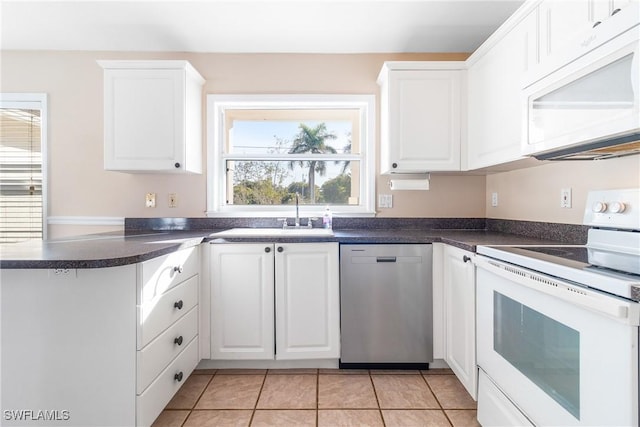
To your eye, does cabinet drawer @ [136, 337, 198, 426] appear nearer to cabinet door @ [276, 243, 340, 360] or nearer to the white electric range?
cabinet door @ [276, 243, 340, 360]

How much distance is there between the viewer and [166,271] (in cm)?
158

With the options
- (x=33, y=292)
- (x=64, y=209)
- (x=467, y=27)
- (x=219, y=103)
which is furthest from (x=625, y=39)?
(x=64, y=209)

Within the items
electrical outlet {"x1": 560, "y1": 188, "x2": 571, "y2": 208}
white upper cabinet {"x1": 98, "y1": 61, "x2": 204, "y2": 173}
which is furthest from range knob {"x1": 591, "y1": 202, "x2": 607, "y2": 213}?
white upper cabinet {"x1": 98, "y1": 61, "x2": 204, "y2": 173}

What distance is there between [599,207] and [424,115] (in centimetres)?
127

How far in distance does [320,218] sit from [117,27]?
6.81 feet

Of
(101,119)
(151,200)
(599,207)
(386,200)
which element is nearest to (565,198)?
(599,207)

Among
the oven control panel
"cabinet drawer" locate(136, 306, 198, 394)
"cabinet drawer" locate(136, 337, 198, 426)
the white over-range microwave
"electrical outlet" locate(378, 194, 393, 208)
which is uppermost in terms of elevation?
the white over-range microwave

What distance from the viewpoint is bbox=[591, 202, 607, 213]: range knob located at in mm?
1251

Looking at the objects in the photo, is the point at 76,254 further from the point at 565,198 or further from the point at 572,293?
the point at 565,198

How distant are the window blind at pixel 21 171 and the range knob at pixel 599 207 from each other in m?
3.71

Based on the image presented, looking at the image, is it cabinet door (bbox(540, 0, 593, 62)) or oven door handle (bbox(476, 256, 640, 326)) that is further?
cabinet door (bbox(540, 0, 593, 62))

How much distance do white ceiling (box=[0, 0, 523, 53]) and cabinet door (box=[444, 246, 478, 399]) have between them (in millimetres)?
1599

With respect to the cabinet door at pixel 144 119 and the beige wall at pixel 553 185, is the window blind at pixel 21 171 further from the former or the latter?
the beige wall at pixel 553 185

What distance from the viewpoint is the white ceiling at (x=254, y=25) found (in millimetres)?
2023
